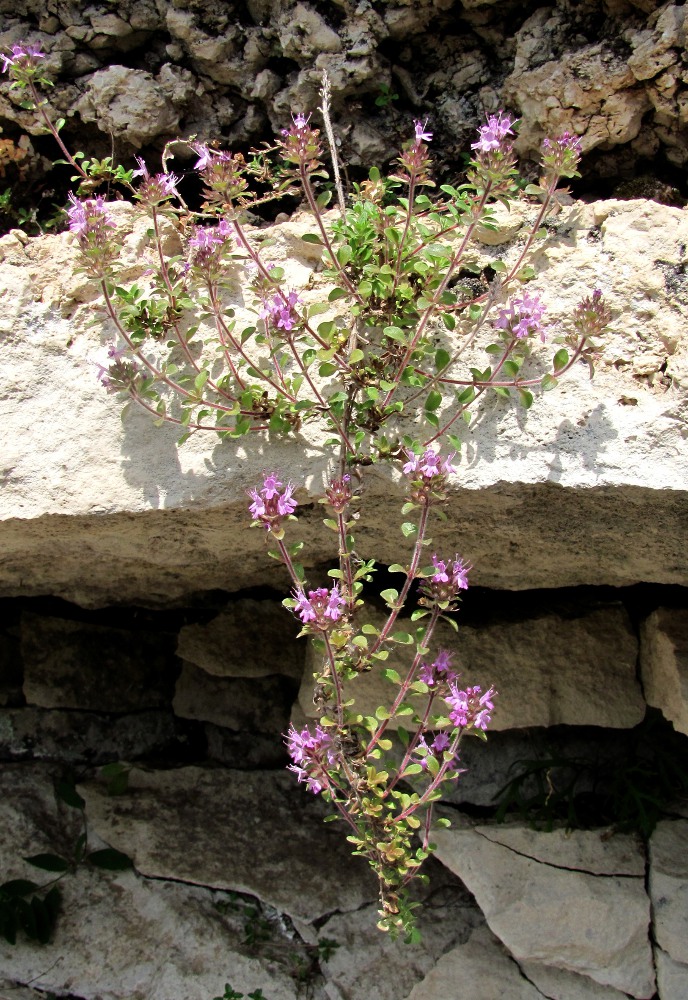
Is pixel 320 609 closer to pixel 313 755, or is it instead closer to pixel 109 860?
pixel 313 755

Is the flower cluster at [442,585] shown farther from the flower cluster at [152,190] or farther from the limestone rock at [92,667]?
the limestone rock at [92,667]

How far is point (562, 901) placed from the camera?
8.70 feet

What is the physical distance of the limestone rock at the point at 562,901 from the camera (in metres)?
2.56

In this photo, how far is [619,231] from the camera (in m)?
2.21

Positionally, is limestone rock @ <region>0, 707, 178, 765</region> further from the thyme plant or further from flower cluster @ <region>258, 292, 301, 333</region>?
flower cluster @ <region>258, 292, 301, 333</region>

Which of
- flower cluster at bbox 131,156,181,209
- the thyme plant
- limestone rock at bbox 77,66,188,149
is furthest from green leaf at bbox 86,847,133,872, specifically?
limestone rock at bbox 77,66,188,149

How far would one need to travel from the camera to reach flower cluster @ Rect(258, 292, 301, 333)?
2.04 m

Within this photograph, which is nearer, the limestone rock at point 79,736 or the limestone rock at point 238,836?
the limestone rock at point 238,836

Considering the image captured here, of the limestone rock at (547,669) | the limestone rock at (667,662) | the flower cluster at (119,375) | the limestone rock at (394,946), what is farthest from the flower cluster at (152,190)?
the limestone rock at (394,946)

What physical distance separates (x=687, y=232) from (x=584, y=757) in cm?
172

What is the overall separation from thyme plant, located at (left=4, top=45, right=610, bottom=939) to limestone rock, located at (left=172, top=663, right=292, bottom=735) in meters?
1.18

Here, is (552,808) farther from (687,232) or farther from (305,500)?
(687,232)

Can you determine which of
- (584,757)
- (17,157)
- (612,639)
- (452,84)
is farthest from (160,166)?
(584,757)

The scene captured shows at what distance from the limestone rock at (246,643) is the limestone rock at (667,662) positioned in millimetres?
1205
